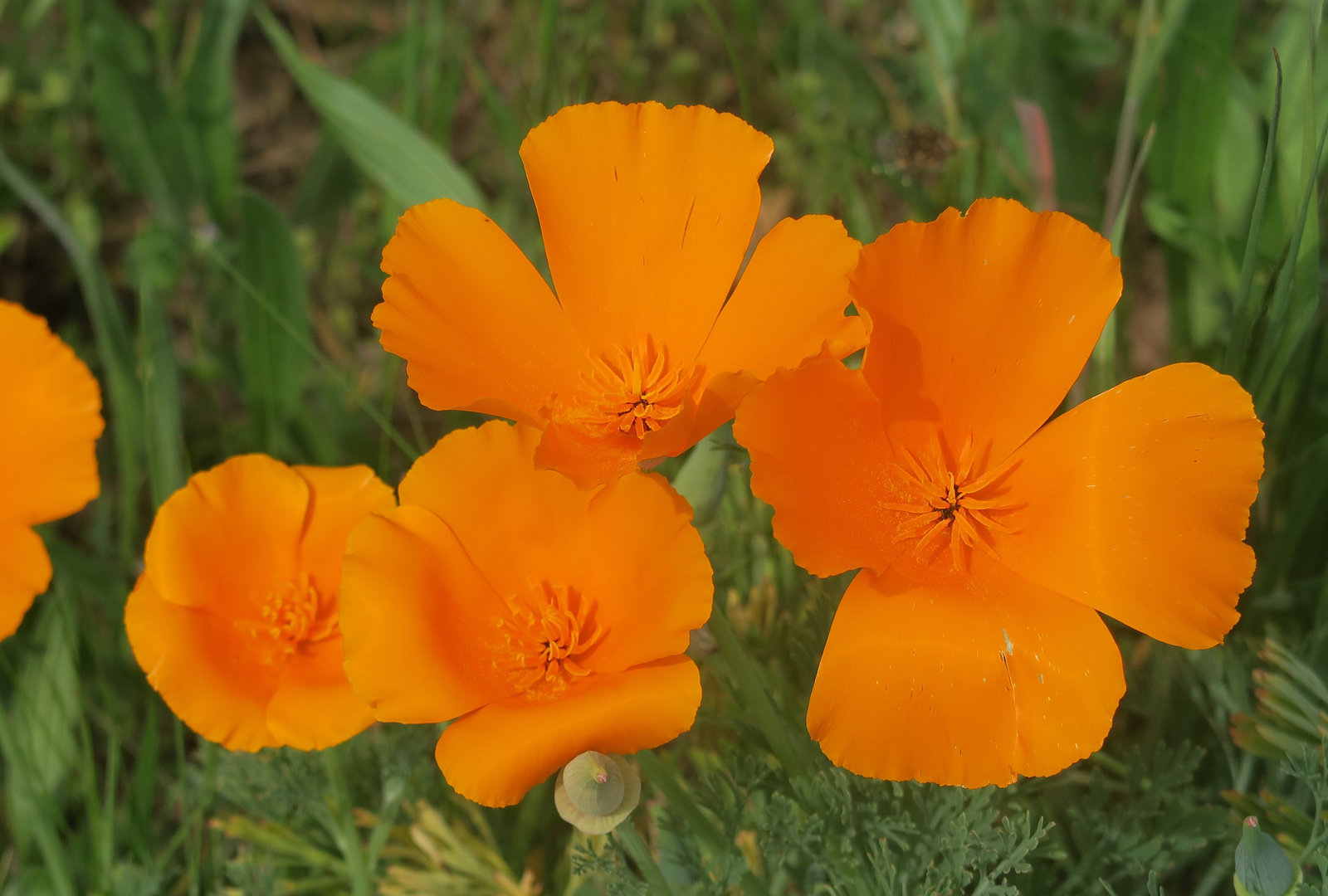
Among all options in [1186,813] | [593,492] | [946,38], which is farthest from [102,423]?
[946,38]

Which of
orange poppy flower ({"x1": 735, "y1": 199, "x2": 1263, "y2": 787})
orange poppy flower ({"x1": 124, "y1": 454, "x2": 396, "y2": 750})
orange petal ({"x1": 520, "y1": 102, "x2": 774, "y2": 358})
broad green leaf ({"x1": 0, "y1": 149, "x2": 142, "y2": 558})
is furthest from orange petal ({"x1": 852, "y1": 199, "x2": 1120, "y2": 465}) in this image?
broad green leaf ({"x1": 0, "y1": 149, "x2": 142, "y2": 558})

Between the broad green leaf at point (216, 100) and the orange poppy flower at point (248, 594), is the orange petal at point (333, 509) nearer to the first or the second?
the orange poppy flower at point (248, 594)

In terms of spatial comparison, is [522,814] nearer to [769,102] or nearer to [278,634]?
[278,634]

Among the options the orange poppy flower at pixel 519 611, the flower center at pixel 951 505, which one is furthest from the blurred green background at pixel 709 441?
the flower center at pixel 951 505

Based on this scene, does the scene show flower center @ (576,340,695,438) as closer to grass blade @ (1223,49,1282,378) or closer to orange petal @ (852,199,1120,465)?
orange petal @ (852,199,1120,465)

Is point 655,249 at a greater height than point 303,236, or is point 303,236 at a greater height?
point 655,249
